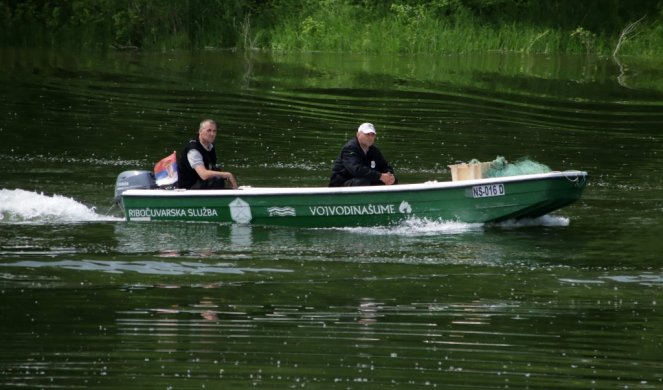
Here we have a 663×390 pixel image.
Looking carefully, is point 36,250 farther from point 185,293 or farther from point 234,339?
point 234,339

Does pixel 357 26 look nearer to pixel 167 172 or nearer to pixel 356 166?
pixel 167 172

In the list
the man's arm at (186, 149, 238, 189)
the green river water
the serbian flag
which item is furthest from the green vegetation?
the man's arm at (186, 149, 238, 189)

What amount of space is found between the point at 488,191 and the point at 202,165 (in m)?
3.18

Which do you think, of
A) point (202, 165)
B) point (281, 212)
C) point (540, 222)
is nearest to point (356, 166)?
point (281, 212)

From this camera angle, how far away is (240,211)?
1644cm

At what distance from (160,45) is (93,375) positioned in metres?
34.2

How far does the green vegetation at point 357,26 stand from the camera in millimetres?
40469

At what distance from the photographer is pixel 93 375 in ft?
30.5

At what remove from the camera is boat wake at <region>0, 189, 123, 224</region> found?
16.8m

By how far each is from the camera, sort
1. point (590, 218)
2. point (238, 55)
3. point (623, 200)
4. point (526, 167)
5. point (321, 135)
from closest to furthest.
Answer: point (526, 167), point (590, 218), point (623, 200), point (321, 135), point (238, 55)

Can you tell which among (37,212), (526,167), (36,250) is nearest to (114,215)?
(37,212)

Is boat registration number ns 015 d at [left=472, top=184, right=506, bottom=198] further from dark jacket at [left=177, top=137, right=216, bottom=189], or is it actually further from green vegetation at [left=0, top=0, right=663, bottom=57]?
green vegetation at [left=0, top=0, right=663, bottom=57]

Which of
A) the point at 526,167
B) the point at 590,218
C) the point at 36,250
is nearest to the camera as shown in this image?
the point at 36,250

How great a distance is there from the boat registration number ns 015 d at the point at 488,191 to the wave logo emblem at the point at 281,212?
78.0 inches
